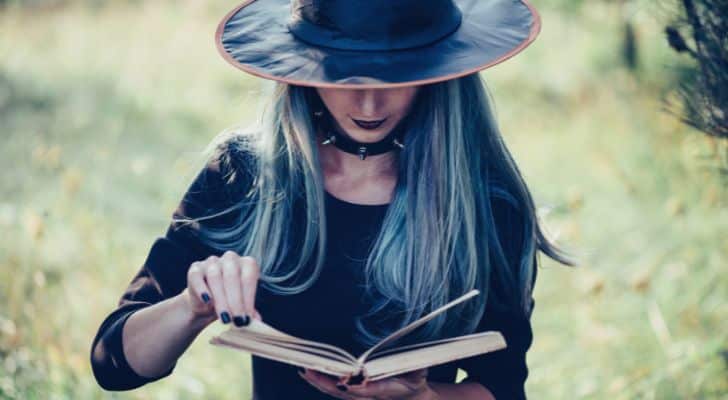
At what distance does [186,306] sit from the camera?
1.79m

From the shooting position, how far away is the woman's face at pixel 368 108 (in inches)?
75.3

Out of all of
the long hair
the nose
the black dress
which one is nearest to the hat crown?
the nose

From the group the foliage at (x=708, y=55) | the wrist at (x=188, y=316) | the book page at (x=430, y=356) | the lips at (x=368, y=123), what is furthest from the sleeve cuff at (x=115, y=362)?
the foliage at (x=708, y=55)

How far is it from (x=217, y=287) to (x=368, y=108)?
483 mm

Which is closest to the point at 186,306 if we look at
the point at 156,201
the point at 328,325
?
the point at 328,325

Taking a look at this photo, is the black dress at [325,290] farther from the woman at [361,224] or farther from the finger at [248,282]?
the finger at [248,282]

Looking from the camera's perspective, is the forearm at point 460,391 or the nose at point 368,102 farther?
the forearm at point 460,391

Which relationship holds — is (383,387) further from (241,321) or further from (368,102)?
(368,102)

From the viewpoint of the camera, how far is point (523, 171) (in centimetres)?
536

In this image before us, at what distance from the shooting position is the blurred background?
3.43m

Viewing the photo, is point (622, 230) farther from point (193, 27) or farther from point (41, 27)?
point (41, 27)

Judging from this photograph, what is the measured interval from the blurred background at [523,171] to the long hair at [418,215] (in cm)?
25

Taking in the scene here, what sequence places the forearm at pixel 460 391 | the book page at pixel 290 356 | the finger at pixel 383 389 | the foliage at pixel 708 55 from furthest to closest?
the foliage at pixel 708 55, the forearm at pixel 460 391, the finger at pixel 383 389, the book page at pixel 290 356

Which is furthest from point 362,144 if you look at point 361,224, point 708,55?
point 708,55
